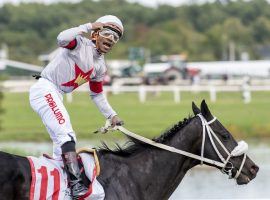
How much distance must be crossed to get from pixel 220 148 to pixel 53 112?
1528mm

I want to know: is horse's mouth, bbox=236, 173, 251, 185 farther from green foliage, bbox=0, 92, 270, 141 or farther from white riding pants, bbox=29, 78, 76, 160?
green foliage, bbox=0, 92, 270, 141

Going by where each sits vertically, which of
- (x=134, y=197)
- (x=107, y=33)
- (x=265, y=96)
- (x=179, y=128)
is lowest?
(x=265, y=96)

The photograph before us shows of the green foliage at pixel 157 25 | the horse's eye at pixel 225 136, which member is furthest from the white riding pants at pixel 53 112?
the green foliage at pixel 157 25

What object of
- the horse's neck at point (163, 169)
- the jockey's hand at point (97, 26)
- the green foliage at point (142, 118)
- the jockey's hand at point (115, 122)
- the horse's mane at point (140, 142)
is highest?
the jockey's hand at point (97, 26)

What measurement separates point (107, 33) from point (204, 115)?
3.76 ft

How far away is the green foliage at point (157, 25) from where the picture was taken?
110 meters

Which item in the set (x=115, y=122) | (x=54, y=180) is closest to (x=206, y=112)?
(x=115, y=122)

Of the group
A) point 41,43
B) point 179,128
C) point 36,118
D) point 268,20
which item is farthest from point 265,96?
point 268,20

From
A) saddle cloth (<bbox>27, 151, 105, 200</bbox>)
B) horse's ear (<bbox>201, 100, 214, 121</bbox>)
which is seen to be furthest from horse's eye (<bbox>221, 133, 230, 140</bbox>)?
saddle cloth (<bbox>27, 151, 105, 200</bbox>)

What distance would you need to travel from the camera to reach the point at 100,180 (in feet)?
24.2

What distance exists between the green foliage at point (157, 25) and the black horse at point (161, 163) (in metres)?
96.2

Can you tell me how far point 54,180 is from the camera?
7.17 meters

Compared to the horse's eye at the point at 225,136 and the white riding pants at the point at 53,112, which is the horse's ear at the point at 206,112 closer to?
the horse's eye at the point at 225,136

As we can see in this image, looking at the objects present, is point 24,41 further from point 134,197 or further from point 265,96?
point 134,197
